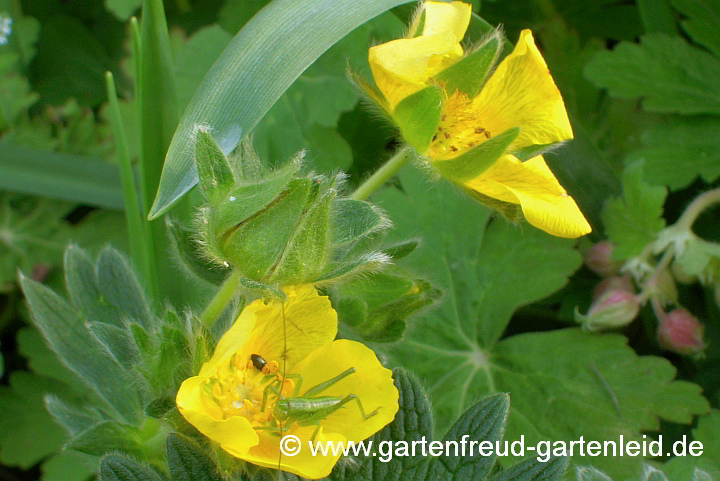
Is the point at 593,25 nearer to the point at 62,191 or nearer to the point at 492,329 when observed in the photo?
the point at 492,329

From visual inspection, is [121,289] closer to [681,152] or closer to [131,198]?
[131,198]

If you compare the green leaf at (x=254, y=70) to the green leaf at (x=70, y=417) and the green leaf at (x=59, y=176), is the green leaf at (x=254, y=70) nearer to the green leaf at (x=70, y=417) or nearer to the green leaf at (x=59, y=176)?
the green leaf at (x=70, y=417)

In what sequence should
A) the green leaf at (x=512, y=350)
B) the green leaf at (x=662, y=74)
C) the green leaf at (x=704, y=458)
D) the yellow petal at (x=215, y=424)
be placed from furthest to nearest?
the green leaf at (x=662, y=74)
the green leaf at (x=512, y=350)
the green leaf at (x=704, y=458)
the yellow petal at (x=215, y=424)

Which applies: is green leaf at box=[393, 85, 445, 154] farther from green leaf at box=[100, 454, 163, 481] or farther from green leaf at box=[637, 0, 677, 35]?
green leaf at box=[637, 0, 677, 35]

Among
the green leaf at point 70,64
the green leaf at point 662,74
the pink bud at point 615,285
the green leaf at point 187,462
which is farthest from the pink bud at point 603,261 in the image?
the green leaf at point 70,64

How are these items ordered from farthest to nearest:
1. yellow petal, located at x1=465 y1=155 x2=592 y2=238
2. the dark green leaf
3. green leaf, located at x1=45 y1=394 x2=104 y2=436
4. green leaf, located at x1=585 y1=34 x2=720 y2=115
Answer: green leaf, located at x1=585 y1=34 x2=720 y2=115 → green leaf, located at x1=45 y1=394 x2=104 y2=436 → yellow petal, located at x1=465 y1=155 x2=592 y2=238 → the dark green leaf

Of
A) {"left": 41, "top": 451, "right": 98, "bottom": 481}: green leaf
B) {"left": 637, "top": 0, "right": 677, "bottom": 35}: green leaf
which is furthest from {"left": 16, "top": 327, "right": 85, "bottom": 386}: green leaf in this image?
{"left": 637, "top": 0, "right": 677, "bottom": 35}: green leaf
